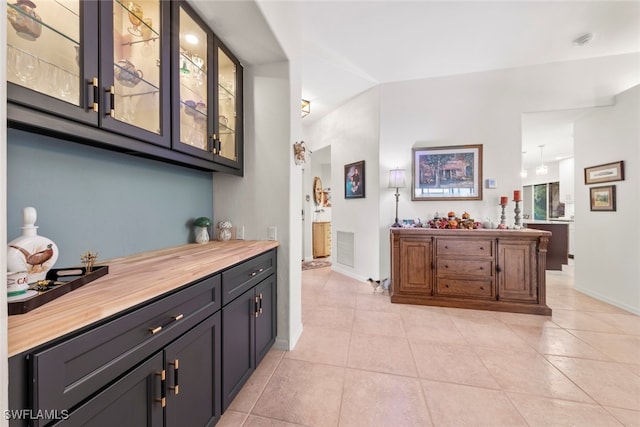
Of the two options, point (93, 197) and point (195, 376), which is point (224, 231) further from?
point (195, 376)

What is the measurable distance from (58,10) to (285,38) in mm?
1378

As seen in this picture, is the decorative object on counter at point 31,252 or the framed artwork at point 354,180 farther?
the framed artwork at point 354,180

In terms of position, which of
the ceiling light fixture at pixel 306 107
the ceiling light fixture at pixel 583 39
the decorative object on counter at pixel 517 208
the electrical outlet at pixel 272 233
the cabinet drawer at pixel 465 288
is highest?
the ceiling light fixture at pixel 583 39

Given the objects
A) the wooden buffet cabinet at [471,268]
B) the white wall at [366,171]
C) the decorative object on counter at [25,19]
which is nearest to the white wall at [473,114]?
the white wall at [366,171]

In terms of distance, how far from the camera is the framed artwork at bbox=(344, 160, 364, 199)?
158 inches

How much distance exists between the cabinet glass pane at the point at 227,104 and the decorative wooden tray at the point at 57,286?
1.11 metres

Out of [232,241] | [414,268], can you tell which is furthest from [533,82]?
[232,241]

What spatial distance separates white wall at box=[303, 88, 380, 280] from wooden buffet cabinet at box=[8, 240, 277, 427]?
8.50ft

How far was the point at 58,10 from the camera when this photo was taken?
0.91 meters

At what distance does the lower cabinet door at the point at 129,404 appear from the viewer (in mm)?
676

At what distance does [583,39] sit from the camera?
2.71 m

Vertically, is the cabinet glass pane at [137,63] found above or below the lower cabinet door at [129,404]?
above

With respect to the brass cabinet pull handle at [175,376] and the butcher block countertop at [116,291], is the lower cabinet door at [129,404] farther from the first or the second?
the butcher block countertop at [116,291]

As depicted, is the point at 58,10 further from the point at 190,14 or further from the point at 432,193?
the point at 432,193
